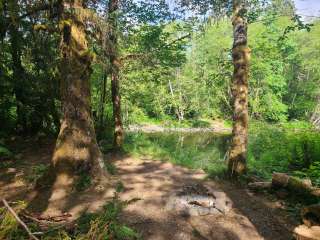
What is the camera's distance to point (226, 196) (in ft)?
23.5

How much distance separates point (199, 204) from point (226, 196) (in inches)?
33.1

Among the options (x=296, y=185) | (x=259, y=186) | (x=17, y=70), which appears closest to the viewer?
(x=296, y=185)

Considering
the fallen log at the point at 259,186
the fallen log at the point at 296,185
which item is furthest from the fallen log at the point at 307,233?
the fallen log at the point at 259,186

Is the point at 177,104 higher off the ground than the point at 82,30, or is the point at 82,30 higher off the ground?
the point at 82,30

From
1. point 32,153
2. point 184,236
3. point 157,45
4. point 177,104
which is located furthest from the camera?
point 177,104

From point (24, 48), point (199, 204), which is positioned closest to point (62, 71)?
point (199, 204)

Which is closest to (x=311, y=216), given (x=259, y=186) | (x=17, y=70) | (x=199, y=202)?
(x=199, y=202)

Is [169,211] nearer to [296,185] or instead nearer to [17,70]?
[296,185]

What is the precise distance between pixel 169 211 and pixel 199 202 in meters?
0.70

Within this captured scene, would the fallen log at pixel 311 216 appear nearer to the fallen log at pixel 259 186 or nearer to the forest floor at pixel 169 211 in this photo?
the forest floor at pixel 169 211

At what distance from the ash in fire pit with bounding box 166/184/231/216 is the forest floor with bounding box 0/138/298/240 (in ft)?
0.41

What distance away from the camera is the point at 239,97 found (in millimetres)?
8539

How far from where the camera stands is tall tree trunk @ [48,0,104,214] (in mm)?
7418

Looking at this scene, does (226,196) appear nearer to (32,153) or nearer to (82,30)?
(82,30)
